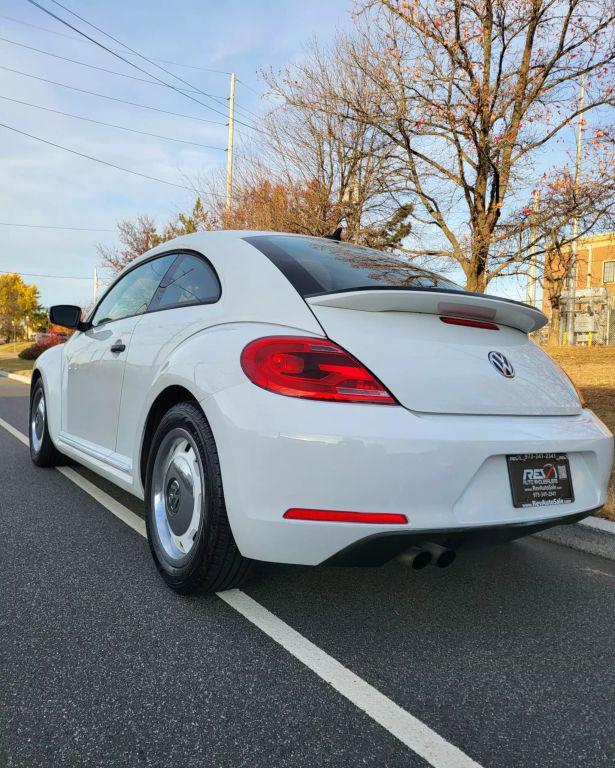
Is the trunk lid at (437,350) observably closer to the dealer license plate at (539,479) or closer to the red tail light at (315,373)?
the red tail light at (315,373)

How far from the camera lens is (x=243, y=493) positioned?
2.25 m

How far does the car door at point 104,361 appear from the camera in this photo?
3.56m

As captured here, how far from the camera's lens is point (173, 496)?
2.80 metres

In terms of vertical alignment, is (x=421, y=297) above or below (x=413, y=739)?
above

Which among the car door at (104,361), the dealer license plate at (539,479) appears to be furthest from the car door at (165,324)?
the dealer license plate at (539,479)

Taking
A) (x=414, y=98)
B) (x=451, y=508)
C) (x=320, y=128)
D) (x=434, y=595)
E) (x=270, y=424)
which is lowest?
(x=434, y=595)

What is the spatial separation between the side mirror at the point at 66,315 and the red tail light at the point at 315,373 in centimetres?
265

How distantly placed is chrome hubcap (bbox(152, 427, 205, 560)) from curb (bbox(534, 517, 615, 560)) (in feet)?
6.68

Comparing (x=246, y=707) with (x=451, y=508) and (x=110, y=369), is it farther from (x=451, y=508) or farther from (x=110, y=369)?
(x=110, y=369)

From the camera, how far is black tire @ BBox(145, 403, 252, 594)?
2.40 meters

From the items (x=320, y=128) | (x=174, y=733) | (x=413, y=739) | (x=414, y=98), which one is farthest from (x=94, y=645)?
(x=320, y=128)

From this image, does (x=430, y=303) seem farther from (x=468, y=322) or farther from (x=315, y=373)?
(x=315, y=373)

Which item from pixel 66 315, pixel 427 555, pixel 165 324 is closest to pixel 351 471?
pixel 427 555

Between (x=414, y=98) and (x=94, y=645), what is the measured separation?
775 cm
